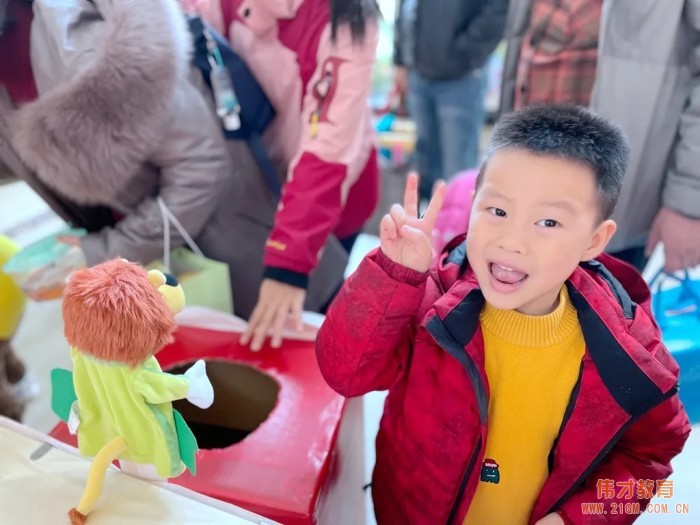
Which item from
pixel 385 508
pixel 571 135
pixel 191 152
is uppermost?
pixel 571 135

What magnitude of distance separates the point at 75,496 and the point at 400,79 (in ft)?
6.22

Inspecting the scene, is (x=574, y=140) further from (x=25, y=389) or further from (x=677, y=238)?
(x=25, y=389)

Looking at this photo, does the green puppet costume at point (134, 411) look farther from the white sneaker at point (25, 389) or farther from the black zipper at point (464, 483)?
the white sneaker at point (25, 389)

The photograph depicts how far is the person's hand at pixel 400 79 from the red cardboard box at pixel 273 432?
4.96 ft

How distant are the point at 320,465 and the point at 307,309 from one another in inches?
17.2

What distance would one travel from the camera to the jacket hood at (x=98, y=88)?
2.24 ft

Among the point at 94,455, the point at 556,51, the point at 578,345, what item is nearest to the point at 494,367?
the point at 578,345

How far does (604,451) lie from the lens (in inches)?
25.6

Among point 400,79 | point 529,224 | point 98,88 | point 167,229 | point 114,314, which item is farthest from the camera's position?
point 400,79

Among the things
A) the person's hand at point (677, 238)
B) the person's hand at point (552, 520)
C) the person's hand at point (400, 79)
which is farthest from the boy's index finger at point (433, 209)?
the person's hand at point (400, 79)

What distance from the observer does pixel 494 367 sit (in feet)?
2.18

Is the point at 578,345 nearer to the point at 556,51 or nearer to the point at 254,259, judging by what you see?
the point at 254,259

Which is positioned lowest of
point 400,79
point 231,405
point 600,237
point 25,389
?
point 25,389

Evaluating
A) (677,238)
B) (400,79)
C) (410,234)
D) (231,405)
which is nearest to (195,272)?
(231,405)
